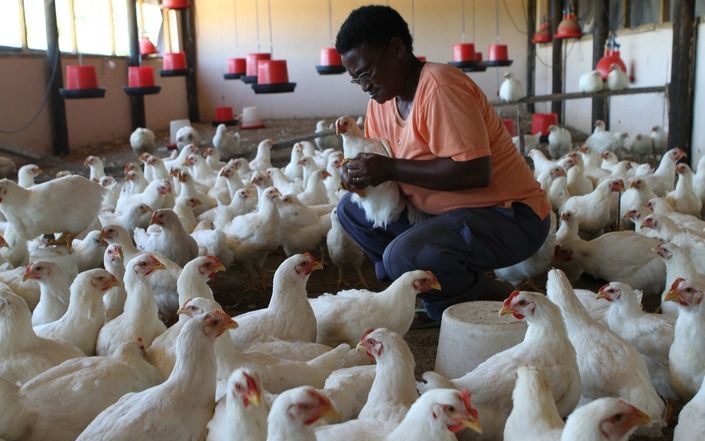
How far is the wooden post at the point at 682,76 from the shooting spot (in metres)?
6.86

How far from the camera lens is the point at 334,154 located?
6.61m

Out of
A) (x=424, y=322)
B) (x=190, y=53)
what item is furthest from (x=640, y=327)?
(x=190, y=53)

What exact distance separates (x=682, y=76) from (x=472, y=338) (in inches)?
204

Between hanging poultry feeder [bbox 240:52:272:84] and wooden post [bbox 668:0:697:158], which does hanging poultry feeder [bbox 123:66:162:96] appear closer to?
hanging poultry feeder [bbox 240:52:272:84]

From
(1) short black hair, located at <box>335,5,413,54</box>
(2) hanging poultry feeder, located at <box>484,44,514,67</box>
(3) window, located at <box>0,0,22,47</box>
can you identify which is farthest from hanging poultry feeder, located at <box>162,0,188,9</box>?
(1) short black hair, located at <box>335,5,413,54</box>

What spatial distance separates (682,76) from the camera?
697 cm

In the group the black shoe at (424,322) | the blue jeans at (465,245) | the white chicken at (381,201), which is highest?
the white chicken at (381,201)

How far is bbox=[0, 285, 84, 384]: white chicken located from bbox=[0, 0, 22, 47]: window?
22.1 feet

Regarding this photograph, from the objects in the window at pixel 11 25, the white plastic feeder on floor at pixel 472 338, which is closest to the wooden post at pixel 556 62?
the window at pixel 11 25

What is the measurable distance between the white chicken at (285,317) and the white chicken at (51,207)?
5.72 feet

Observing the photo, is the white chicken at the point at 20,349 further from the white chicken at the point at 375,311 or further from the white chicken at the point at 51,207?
the white chicken at the point at 51,207

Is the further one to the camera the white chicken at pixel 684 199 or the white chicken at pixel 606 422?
the white chicken at pixel 684 199

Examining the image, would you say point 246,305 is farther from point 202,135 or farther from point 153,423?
point 202,135

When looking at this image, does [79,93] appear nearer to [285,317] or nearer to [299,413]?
[285,317]
